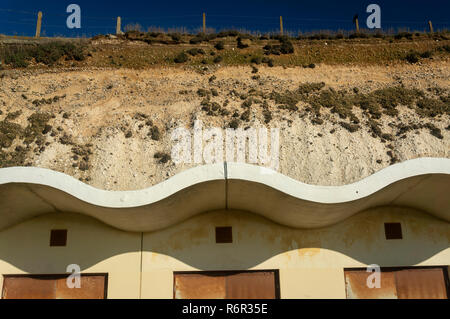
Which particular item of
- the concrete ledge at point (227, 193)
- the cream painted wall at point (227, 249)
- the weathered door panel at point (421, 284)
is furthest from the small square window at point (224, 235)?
the weathered door panel at point (421, 284)

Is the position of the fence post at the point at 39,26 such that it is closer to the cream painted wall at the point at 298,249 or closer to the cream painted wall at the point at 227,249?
the cream painted wall at the point at 227,249

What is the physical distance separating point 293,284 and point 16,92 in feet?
84.2

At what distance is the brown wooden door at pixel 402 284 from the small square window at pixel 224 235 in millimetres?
2951

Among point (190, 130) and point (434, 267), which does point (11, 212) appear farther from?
point (190, 130)

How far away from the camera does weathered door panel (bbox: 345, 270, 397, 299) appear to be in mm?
9836

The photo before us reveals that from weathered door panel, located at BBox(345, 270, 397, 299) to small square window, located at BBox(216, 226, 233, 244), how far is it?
2.95 metres

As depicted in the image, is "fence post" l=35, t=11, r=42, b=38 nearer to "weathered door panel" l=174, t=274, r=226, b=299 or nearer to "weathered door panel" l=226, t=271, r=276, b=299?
"weathered door panel" l=174, t=274, r=226, b=299

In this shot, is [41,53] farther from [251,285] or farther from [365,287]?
[365,287]

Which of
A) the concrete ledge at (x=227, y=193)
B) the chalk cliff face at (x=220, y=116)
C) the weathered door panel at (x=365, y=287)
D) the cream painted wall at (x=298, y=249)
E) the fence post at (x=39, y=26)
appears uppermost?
the fence post at (x=39, y=26)

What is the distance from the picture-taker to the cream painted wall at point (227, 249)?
Result: 9867 millimetres
